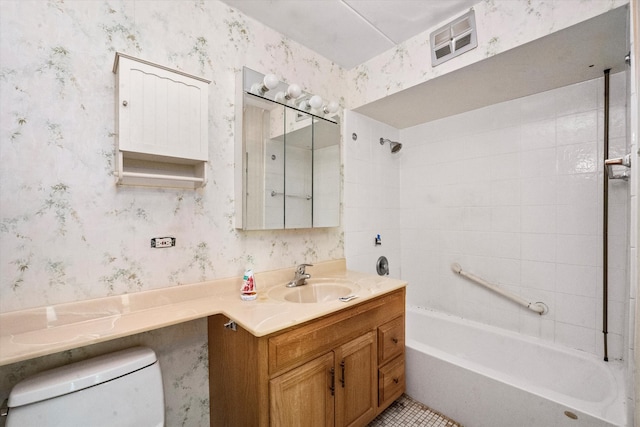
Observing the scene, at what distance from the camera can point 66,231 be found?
1089 millimetres

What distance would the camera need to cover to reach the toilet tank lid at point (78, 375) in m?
0.86

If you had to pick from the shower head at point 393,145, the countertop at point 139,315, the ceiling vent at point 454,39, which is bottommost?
the countertop at point 139,315

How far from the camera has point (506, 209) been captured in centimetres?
210

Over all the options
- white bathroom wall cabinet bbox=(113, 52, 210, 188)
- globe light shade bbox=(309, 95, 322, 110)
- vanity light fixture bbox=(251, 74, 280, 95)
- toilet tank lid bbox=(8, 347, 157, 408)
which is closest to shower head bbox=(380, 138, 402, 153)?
globe light shade bbox=(309, 95, 322, 110)

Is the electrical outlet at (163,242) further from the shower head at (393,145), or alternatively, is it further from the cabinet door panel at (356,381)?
the shower head at (393,145)

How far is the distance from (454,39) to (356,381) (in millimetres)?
1988

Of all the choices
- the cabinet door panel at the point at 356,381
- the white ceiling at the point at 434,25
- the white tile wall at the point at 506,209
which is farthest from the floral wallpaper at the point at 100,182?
the white tile wall at the point at 506,209

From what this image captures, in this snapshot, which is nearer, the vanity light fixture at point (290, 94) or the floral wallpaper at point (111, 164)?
the floral wallpaper at point (111, 164)

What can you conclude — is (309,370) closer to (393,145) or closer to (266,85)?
(266,85)

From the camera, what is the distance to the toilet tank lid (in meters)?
0.86

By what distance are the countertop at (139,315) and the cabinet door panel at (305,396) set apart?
0.78 ft

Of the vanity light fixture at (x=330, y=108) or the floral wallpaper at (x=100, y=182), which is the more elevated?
the vanity light fixture at (x=330, y=108)

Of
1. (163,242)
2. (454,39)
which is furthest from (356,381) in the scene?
(454,39)

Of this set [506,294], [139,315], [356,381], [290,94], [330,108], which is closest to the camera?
[139,315]
